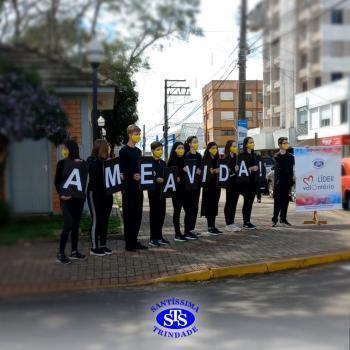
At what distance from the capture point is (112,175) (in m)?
5.06

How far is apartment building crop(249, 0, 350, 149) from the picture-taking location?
879mm

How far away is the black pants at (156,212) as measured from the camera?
6.35m

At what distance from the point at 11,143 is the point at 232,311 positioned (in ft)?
6.72

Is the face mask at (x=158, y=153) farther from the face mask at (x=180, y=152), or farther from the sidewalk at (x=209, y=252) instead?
the sidewalk at (x=209, y=252)

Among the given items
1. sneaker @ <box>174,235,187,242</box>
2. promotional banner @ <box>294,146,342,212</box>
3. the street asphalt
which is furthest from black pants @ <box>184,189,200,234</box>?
the street asphalt

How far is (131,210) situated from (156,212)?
60 centimetres

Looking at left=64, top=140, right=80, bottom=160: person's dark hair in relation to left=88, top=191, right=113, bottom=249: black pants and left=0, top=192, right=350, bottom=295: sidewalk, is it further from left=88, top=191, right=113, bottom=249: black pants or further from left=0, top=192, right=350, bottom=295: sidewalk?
left=88, top=191, right=113, bottom=249: black pants

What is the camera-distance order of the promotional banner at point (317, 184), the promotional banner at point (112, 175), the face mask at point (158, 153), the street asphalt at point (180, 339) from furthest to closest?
the promotional banner at point (317, 184), the face mask at point (158, 153), the promotional banner at point (112, 175), the street asphalt at point (180, 339)

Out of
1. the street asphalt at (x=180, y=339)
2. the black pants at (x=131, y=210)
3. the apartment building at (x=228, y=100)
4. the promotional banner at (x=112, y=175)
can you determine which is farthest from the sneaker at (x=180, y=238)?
the apartment building at (x=228, y=100)

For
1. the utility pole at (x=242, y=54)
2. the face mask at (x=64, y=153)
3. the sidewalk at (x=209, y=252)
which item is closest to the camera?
the utility pole at (x=242, y=54)

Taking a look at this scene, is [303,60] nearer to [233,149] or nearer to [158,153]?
[158,153]

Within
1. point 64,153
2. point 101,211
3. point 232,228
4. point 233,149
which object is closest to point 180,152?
point 233,149

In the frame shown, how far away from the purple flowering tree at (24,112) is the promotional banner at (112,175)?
4.03m

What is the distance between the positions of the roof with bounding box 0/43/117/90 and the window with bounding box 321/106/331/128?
19.5 inches
